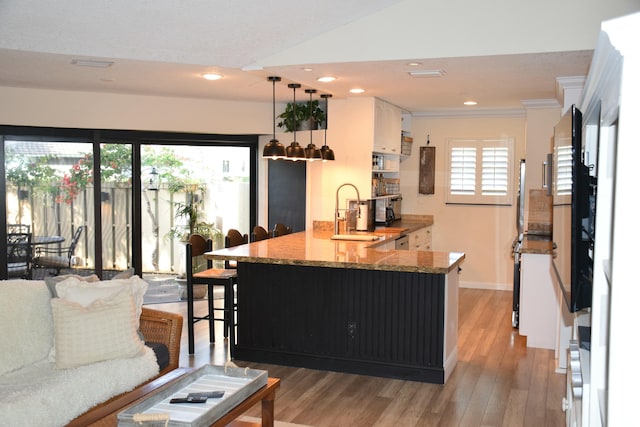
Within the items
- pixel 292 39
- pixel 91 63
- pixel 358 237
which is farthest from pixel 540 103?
pixel 91 63

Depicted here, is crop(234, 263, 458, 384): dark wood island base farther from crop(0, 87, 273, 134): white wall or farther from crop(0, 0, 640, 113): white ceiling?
crop(0, 87, 273, 134): white wall

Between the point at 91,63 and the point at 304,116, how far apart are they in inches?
119

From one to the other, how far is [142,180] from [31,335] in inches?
153

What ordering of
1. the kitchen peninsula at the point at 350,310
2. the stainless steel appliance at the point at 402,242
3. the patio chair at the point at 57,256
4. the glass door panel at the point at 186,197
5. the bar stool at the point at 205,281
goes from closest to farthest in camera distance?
the kitchen peninsula at the point at 350,310
the bar stool at the point at 205,281
the patio chair at the point at 57,256
the stainless steel appliance at the point at 402,242
the glass door panel at the point at 186,197

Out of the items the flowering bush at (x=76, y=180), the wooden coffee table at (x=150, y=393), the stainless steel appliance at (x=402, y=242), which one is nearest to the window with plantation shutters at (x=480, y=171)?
the stainless steel appliance at (x=402, y=242)

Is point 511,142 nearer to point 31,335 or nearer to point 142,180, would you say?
point 142,180

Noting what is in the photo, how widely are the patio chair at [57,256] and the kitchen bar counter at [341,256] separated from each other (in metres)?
2.47

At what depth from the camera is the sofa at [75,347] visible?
3430 millimetres

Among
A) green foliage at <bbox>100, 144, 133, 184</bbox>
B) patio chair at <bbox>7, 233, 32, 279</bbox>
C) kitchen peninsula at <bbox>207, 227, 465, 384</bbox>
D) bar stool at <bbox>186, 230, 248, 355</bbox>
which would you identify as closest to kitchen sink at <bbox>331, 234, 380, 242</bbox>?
kitchen peninsula at <bbox>207, 227, 465, 384</bbox>

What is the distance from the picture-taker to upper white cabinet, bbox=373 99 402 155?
733cm

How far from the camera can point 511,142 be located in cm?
862

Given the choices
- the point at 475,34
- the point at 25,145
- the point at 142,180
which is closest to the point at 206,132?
the point at 142,180

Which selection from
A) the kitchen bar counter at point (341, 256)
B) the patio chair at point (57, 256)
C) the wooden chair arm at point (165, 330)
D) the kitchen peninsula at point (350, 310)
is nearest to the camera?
the wooden chair arm at point (165, 330)

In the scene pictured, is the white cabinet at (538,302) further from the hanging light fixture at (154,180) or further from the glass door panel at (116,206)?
the glass door panel at (116,206)
